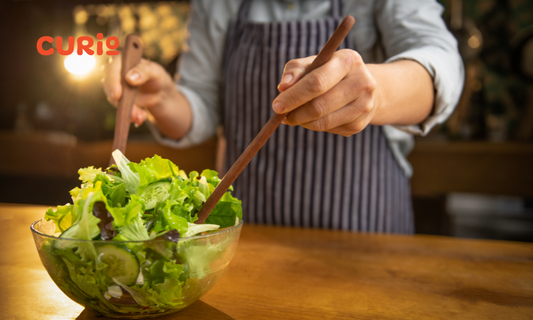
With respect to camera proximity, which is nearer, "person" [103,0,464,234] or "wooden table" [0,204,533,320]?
"wooden table" [0,204,533,320]

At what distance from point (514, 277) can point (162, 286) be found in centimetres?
72

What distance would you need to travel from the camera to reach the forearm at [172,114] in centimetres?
127

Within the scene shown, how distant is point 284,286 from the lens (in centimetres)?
76

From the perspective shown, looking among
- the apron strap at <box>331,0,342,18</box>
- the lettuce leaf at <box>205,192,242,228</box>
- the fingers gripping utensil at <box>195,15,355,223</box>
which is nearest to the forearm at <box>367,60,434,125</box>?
the fingers gripping utensil at <box>195,15,355,223</box>

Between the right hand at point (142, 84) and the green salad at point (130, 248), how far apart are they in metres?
0.38

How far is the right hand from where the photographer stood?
37.0 inches

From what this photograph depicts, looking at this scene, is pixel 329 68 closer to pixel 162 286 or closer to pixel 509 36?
pixel 162 286

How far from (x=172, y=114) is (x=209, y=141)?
1593mm

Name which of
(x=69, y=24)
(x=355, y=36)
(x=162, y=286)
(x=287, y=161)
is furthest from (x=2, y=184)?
(x=162, y=286)

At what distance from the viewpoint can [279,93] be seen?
1.35 metres

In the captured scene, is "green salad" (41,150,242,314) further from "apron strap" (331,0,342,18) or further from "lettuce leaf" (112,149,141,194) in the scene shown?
"apron strap" (331,0,342,18)

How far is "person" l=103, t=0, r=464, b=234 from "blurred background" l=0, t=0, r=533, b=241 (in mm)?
915

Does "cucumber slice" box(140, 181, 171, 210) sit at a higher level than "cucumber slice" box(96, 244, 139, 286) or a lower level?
higher

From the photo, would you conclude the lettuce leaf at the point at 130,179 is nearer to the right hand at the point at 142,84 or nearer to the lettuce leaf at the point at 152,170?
the lettuce leaf at the point at 152,170
